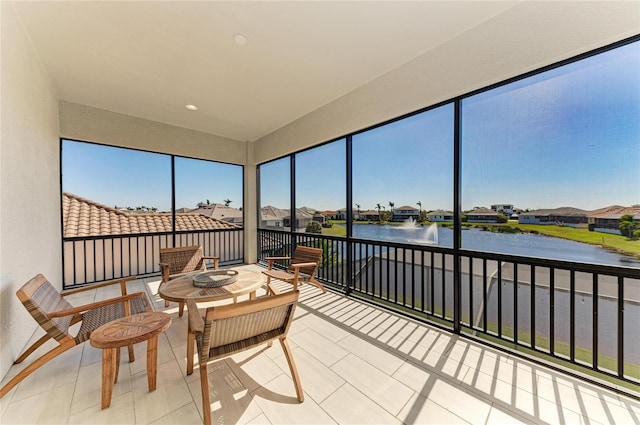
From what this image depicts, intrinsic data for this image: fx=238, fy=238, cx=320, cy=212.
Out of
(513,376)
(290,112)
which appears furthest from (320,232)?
(513,376)

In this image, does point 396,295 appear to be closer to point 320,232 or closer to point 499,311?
point 499,311

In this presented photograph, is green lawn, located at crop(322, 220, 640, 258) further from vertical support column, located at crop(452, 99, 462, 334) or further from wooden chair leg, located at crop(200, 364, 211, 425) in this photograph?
wooden chair leg, located at crop(200, 364, 211, 425)

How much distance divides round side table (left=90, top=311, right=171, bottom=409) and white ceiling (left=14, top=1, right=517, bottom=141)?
2.57 meters

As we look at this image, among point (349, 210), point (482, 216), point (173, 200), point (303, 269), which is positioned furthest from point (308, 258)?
point (173, 200)

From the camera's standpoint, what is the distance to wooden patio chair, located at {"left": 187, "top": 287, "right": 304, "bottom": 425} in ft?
4.52

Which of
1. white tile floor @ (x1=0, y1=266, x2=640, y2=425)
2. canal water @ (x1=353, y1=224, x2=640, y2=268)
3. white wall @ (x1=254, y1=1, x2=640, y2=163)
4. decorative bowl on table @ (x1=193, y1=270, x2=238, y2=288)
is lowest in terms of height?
white tile floor @ (x1=0, y1=266, x2=640, y2=425)

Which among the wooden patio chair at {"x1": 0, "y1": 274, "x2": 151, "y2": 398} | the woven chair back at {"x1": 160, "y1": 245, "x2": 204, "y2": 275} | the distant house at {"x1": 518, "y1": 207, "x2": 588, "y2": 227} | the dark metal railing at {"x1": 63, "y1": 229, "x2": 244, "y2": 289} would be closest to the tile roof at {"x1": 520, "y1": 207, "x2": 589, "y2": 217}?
the distant house at {"x1": 518, "y1": 207, "x2": 588, "y2": 227}

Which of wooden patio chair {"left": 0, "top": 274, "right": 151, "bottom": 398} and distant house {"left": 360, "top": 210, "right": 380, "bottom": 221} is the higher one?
distant house {"left": 360, "top": 210, "right": 380, "bottom": 221}

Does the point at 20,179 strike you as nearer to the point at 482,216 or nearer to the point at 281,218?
the point at 281,218

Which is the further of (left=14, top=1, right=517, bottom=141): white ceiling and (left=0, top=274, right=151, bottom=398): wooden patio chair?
(left=14, top=1, right=517, bottom=141): white ceiling

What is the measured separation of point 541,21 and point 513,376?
2.84 metres

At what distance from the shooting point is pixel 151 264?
4895 millimetres

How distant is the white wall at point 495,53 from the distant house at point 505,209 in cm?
115

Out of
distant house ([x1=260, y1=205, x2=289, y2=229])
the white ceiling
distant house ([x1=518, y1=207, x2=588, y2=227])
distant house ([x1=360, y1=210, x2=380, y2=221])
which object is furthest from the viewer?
distant house ([x1=260, y1=205, x2=289, y2=229])
